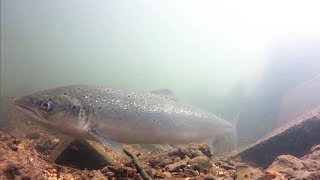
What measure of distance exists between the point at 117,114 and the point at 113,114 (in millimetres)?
99

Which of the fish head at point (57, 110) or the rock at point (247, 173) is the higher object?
the fish head at point (57, 110)

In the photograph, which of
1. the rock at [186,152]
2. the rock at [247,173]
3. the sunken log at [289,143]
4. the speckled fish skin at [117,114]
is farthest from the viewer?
the sunken log at [289,143]

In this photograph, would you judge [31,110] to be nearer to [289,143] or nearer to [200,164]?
[200,164]

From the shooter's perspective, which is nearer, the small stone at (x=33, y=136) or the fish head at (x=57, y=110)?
the fish head at (x=57, y=110)

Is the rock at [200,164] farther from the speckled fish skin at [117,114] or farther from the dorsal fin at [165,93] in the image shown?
the dorsal fin at [165,93]

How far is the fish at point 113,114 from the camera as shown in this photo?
210 inches

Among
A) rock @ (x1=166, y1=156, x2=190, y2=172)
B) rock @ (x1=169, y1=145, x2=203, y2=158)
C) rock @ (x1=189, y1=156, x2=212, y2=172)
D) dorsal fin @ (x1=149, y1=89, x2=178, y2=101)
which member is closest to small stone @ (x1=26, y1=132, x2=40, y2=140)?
dorsal fin @ (x1=149, y1=89, x2=178, y2=101)

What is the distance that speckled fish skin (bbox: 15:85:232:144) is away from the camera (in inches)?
211

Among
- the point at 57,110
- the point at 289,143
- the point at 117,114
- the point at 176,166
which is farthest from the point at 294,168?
the point at 57,110

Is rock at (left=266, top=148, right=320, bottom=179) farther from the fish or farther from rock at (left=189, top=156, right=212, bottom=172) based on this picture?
the fish

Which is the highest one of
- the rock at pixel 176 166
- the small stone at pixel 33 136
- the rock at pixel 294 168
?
the small stone at pixel 33 136

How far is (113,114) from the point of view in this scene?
19.6 feet

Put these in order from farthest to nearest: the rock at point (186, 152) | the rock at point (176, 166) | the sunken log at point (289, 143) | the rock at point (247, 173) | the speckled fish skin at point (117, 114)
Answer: the sunken log at point (289, 143) → the speckled fish skin at point (117, 114) → the rock at point (186, 152) → the rock at point (176, 166) → the rock at point (247, 173)

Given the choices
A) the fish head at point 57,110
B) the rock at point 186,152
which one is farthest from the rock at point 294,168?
the fish head at point 57,110
